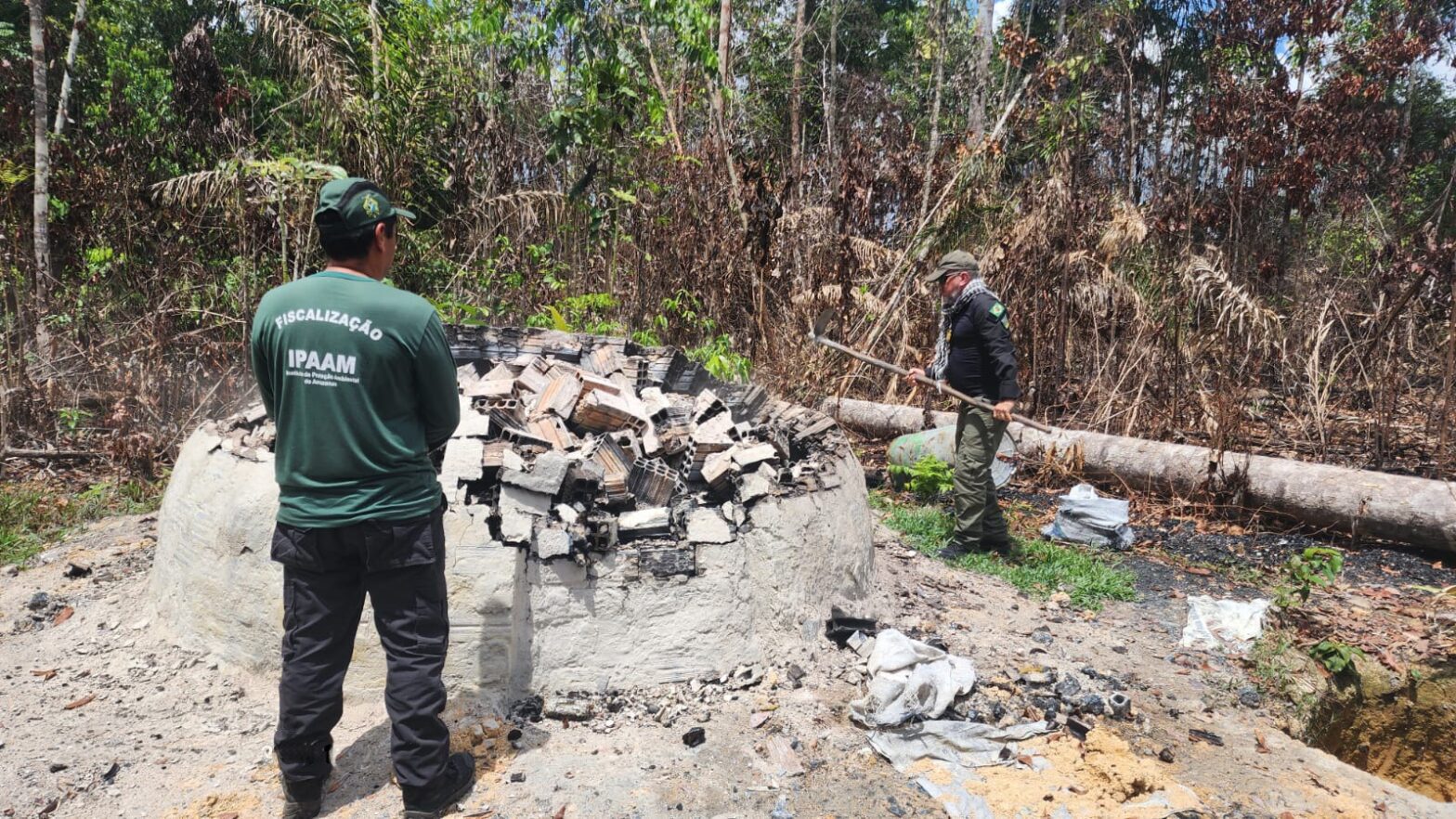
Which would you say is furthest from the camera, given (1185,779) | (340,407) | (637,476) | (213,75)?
(213,75)

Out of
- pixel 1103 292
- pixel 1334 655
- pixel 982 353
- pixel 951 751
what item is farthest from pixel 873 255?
pixel 951 751

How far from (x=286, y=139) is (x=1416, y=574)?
9040 millimetres

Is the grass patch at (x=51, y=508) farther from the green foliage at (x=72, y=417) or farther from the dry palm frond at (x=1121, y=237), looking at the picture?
the dry palm frond at (x=1121, y=237)

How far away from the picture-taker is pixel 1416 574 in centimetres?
483

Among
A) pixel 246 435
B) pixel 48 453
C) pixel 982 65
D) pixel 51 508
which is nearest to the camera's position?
pixel 246 435

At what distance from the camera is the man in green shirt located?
225 centimetres

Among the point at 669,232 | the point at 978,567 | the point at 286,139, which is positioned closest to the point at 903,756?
the point at 978,567

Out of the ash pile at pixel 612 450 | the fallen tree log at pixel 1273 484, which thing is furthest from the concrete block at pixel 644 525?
the fallen tree log at pixel 1273 484

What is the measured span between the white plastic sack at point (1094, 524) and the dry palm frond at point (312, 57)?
21.5 feet

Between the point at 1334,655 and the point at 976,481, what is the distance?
6.09 feet

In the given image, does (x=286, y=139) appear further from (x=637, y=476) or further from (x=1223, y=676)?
(x=1223, y=676)

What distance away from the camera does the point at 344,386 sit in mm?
2252

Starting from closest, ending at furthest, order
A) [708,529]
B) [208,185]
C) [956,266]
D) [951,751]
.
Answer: [951,751], [708,529], [956,266], [208,185]

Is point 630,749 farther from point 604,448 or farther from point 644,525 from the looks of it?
point 604,448
